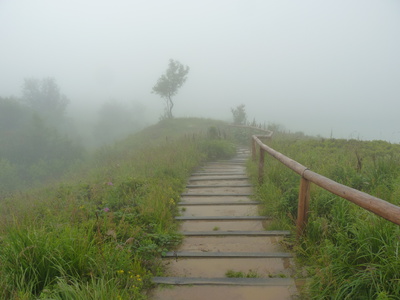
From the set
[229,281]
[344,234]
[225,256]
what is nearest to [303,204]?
[344,234]

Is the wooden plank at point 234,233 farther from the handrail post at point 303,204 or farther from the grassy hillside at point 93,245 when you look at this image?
the handrail post at point 303,204

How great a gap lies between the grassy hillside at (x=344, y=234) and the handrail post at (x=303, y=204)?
0.08m

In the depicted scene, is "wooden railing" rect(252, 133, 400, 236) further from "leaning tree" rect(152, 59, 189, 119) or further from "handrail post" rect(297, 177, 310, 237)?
"leaning tree" rect(152, 59, 189, 119)

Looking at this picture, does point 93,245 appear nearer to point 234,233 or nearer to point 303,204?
point 234,233

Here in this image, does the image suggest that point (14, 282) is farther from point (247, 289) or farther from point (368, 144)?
point (368, 144)

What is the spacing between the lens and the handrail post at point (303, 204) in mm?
3295

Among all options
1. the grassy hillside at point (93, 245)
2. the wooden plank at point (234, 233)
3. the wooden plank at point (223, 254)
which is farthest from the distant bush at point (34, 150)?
the wooden plank at point (223, 254)

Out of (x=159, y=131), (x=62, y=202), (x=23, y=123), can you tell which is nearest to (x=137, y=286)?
(x=62, y=202)

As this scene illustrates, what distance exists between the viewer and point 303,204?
3359 mm

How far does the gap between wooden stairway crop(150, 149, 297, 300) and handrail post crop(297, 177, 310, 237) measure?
38cm

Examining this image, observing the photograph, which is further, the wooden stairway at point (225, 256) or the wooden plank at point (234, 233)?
the wooden plank at point (234, 233)

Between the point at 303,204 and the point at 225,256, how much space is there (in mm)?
1177

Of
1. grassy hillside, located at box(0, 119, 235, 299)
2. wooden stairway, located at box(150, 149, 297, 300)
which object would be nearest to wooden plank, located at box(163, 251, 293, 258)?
wooden stairway, located at box(150, 149, 297, 300)

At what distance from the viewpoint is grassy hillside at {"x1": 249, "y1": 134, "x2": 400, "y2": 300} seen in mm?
2083
